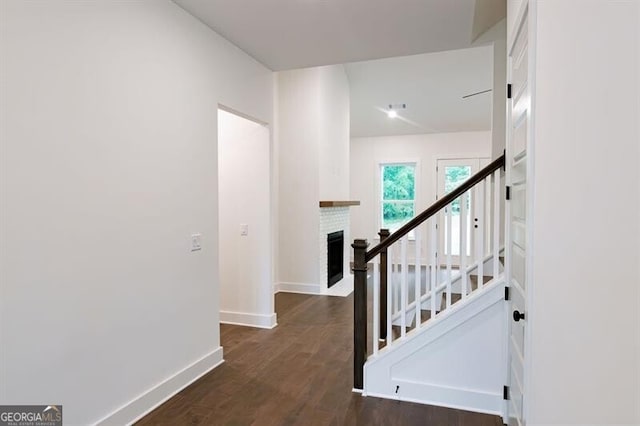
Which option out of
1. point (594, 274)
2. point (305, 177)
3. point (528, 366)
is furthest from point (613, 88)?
point (305, 177)

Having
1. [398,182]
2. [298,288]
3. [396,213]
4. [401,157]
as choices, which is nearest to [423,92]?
[401,157]

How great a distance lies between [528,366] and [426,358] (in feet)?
3.33

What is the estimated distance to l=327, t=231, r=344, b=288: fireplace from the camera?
582 centimetres

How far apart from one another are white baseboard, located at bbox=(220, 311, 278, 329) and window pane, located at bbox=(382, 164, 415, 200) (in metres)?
5.19

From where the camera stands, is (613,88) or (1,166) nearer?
(613,88)

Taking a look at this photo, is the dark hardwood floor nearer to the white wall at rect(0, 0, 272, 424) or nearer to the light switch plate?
the white wall at rect(0, 0, 272, 424)

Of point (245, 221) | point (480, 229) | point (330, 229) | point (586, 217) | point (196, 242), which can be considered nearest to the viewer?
point (586, 217)

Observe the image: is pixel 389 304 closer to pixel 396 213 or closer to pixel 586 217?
pixel 586 217

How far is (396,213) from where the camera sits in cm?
847

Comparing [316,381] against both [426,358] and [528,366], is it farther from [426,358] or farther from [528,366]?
[528,366]

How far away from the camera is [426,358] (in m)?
2.44

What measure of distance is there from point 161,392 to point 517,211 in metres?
2.49

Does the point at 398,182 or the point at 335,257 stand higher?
the point at 398,182

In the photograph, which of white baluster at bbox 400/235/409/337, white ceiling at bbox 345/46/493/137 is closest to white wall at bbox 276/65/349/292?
white ceiling at bbox 345/46/493/137
